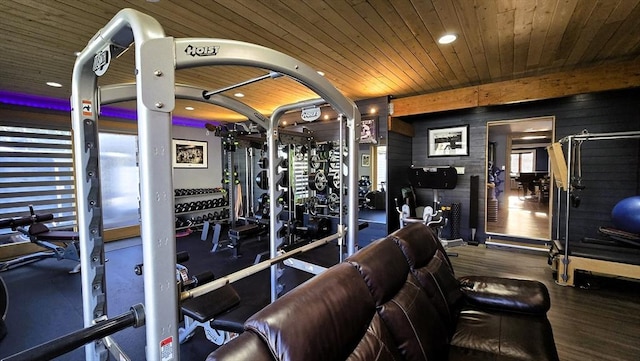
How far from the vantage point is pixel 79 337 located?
861 millimetres

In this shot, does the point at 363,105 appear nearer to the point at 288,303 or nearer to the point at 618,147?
the point at 618,147

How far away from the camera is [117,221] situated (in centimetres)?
591

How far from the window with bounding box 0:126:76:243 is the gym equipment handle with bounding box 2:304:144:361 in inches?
231

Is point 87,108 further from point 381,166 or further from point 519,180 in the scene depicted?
point 519,180

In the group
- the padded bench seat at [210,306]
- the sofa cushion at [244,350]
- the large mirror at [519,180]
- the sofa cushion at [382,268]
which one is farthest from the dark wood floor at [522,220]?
the sofa cushion at [244,350]

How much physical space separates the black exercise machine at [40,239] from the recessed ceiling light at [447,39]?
5.49m

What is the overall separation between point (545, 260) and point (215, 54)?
17.4 feet

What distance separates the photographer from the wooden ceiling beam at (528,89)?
3557 mm

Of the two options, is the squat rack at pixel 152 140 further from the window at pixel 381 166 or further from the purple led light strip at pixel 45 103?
the window at pixel 381 166

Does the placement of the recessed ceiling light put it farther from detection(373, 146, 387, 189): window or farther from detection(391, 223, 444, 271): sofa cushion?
detection(373, 146, 387, 189): window

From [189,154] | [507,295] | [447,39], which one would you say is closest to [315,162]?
[447,39]

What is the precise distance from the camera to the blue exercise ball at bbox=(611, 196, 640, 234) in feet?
10.8

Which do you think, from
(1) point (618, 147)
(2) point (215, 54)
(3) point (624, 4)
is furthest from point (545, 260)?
Answer: (2) point (215, 54)

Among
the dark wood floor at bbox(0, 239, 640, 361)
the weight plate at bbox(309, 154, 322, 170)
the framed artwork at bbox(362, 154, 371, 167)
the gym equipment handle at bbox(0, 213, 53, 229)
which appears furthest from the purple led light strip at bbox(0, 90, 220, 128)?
the framed artwork at bbox(362, 154, 371, 167)
